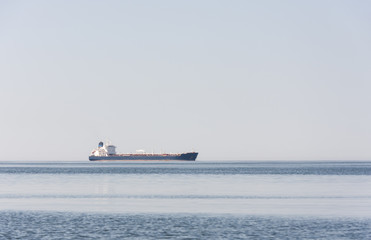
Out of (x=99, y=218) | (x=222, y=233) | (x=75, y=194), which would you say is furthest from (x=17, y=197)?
(x=222, y=233)

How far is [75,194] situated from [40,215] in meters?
23.8

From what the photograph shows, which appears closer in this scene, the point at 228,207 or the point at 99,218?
the point at 99,218

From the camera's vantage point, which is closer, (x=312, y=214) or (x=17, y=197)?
(x=312, y=214)

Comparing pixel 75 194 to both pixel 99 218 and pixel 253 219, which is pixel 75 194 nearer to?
pixel 99 218

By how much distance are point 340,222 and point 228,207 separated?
1287 cm

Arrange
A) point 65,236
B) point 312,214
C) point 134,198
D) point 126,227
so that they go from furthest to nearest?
point 134,198 < point 312,214 < point 126,227 < point 65,236

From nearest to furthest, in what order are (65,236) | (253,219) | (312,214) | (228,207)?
(65,236) → (253,219) → (312,214) → (228,207)

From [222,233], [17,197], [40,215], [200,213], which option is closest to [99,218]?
[40,215]

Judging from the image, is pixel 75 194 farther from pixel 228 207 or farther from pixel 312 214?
pixel 312 214

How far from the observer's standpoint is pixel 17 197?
64.7 metres

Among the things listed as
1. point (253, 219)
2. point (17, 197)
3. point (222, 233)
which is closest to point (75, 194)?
point (17, 197)

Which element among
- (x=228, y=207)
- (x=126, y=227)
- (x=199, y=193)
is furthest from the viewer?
(x=199, y=193)

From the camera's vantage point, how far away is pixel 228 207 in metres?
53.0

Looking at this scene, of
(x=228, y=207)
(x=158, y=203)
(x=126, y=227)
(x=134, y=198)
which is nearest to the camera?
(x=126, y=227)
